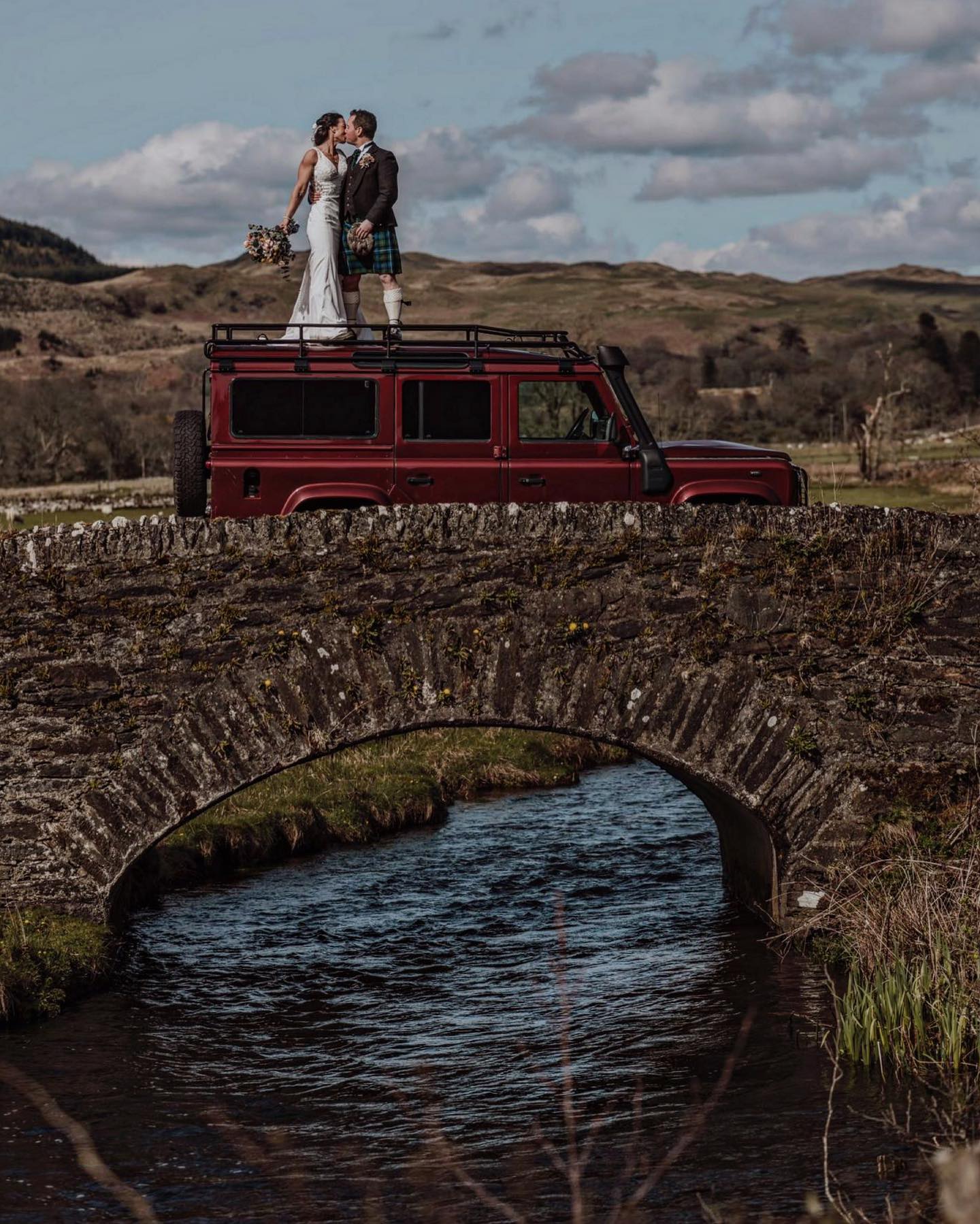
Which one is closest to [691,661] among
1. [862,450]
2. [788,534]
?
[788,534]

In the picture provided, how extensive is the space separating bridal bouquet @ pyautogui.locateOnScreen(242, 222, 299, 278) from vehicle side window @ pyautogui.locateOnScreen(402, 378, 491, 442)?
1.77m

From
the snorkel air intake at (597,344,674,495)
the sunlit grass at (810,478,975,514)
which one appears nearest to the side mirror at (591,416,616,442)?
the snorkel air intake at (597,344,674,495)

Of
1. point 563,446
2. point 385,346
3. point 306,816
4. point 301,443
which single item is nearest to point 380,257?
point 385,346

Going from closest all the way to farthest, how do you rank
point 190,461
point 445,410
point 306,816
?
point 190,461 → point 445,410 → point 306,816

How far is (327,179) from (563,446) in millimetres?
3449

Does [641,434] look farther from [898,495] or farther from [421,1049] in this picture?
[898,495]

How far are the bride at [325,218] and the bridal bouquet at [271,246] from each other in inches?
11.1

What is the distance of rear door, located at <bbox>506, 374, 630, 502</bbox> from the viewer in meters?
13.4

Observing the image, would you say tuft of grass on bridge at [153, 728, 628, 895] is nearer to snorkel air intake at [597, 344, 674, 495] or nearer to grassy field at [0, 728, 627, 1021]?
grassy field at [0, 728, 627, 1021]

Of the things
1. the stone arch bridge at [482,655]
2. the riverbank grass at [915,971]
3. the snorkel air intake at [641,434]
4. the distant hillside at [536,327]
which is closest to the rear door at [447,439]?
the snorkel air intake at [641,434]

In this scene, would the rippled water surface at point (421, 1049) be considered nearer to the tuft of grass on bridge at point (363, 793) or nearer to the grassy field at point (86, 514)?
the tuft of grass on bridge at point (363, 793)

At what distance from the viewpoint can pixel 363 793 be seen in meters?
20.8

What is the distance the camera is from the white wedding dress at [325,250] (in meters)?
14.4

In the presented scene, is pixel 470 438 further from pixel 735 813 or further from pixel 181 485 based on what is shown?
pixel 735 813
